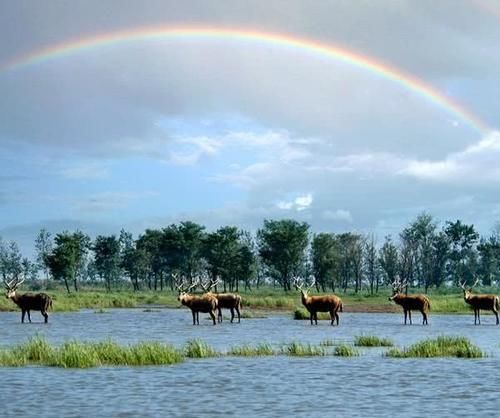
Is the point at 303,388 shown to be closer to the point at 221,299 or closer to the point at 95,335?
the point at 95,335

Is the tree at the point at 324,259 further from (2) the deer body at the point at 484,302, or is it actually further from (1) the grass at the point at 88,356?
(1) the grass at the point at 88,356

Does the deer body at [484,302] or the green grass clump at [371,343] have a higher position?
the deer body at [484,302]

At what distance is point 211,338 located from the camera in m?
35.4

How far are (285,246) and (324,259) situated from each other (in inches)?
356

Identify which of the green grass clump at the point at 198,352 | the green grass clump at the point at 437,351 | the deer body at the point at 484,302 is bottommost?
the green grass clump at the point at 437,351

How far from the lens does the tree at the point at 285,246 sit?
115938 millimetres

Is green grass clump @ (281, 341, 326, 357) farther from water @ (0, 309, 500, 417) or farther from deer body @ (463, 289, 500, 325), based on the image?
deer body @ (463, 289, 500, 325)

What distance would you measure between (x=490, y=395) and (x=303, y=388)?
4697 mm

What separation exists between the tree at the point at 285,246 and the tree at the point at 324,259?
302cm

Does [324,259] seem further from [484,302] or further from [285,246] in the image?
[484,302]

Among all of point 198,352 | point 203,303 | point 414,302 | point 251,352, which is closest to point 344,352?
point 251,352

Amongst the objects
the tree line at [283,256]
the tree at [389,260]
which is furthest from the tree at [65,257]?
the tree at [389,260]

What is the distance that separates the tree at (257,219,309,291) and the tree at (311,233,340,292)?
302 cm

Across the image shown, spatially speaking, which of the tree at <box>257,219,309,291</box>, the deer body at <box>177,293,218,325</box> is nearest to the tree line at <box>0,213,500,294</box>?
the tree at <box>257,219,309,291</box>
